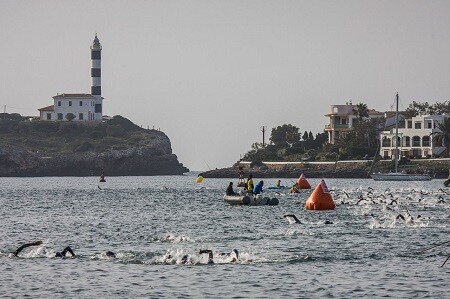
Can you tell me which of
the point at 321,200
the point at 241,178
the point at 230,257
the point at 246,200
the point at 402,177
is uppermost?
the point at 402,177

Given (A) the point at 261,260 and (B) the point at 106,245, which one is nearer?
(A) the point at 261,260

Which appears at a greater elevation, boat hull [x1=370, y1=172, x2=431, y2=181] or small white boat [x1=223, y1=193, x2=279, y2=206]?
boat hull [x1=370, y1=172, x2=431, y2=181]

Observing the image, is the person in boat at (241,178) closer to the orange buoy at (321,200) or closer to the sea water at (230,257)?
the orange buoy at (321,200)

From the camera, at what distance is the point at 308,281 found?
38.3m

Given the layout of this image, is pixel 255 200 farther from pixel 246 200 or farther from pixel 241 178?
pixel 241 178

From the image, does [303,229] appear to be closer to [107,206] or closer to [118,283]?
[118,283]

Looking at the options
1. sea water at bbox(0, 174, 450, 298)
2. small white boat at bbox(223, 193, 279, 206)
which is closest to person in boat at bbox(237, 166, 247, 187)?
small white boat at bbox(223, 193, 279, 206)

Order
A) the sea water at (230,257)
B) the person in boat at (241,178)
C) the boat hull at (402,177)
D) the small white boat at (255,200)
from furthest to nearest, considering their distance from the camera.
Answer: the boat hull at (402,177) → the person in boat at (241,178) → the small white boat at (255,200) → the sea water at (230,257)

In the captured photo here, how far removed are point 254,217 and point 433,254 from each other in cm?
3048

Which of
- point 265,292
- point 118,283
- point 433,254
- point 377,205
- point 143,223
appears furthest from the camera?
point 377,205

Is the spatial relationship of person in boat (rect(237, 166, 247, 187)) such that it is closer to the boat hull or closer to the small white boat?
the small white boat

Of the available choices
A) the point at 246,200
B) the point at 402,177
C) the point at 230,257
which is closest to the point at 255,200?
the point at 246,200

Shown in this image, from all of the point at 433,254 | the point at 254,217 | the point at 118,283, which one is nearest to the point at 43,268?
the point at 118,283

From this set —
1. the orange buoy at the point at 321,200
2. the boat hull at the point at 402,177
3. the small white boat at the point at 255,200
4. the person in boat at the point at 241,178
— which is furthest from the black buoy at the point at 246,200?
the boat hull at the point at 402,177
